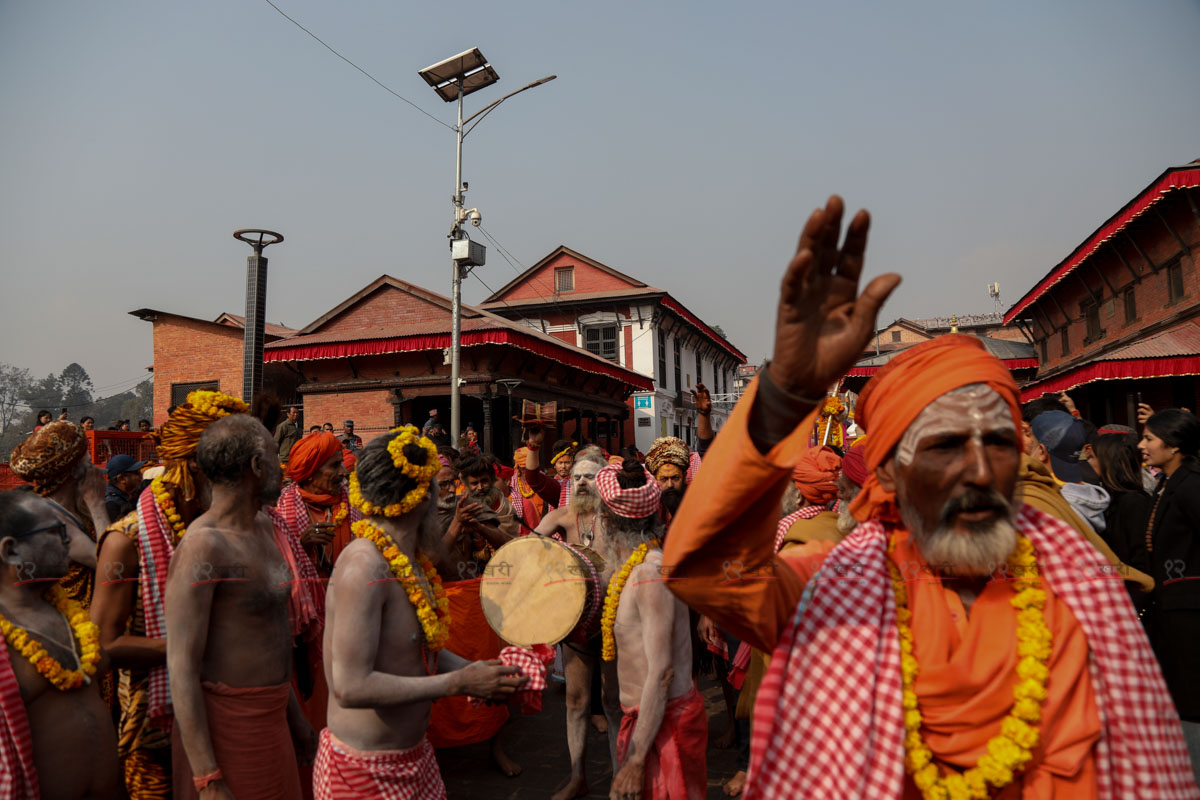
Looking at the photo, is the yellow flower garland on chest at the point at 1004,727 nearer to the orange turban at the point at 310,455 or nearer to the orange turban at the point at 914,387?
the orange turban at the point at 914,387

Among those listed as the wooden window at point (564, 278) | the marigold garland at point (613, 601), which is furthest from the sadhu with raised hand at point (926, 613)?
the wooden window at point (564, 278)

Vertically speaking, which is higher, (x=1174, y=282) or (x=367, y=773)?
(x=1174, y=282)

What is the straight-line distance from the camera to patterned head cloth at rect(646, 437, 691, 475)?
625cm

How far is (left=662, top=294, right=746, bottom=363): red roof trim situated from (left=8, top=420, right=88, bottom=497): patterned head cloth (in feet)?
97.7

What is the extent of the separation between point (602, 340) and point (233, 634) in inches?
1221

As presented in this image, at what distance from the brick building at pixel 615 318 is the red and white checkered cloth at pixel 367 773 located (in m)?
28.9

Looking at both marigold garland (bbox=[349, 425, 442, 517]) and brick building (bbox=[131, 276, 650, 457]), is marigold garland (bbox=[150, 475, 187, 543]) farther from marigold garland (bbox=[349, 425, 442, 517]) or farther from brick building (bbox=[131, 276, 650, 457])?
brick building (bbox=[131, 276, 650, 457])

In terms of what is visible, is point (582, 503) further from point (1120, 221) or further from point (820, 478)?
point (1120, 221)

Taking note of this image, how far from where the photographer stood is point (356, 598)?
2529 millimetres

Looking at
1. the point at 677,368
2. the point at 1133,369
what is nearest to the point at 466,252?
the point at 1133,369

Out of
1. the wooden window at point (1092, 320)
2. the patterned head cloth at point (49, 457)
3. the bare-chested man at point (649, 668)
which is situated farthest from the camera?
the wooden window at point (1092, 320)

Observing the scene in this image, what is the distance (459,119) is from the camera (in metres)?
14.9

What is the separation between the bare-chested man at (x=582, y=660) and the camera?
3875 mm

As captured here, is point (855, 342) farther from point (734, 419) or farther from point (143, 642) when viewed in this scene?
point (143, 642)
